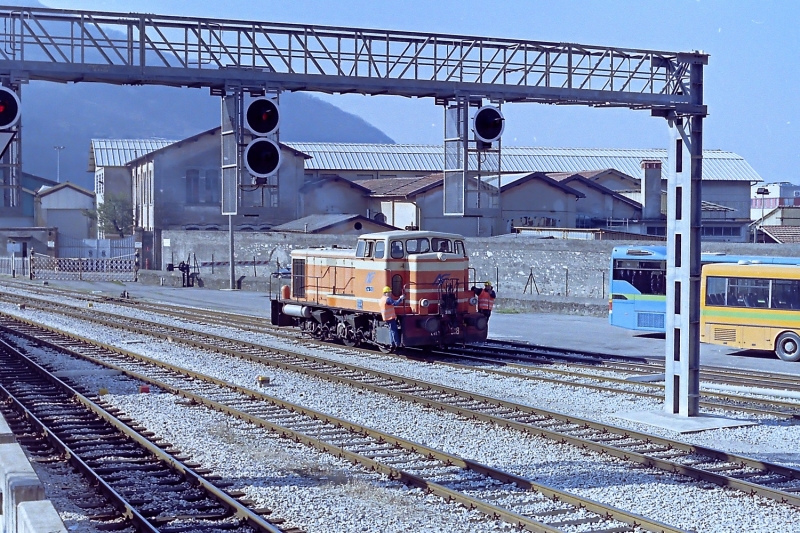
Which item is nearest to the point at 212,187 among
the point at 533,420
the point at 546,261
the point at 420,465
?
the point at 546,261

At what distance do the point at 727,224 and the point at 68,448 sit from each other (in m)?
54.5

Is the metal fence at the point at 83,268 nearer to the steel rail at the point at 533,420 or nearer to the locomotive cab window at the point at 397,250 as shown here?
the steel rail at the point at 533,420

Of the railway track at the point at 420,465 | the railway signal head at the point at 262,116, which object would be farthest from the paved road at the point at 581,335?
the railway signal head at the point at 262,116

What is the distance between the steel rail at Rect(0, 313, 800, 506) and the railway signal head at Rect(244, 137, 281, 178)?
534 centimetres

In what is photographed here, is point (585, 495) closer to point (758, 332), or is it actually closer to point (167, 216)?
point (758, 332)

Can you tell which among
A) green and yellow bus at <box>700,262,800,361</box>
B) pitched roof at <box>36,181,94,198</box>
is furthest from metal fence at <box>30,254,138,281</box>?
green and yellow bus at <box>700,262,800,361</box>

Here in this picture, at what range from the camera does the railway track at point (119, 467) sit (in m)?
9.12

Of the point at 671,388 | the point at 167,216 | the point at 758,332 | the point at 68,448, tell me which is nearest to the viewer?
the point at 68,448

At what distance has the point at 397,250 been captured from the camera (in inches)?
853

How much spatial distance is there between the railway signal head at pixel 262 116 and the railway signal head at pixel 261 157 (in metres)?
0.22

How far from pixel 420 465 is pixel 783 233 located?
161 ft

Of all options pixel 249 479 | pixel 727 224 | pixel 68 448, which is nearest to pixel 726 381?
pixel 249 479

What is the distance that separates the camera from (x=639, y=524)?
876 centimetres

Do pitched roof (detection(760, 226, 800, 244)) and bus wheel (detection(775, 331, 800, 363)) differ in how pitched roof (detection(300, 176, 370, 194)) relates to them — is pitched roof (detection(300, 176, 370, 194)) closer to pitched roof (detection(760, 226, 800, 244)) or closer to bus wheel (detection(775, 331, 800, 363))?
pitched roof (detection(760, 226, 800, 244))
